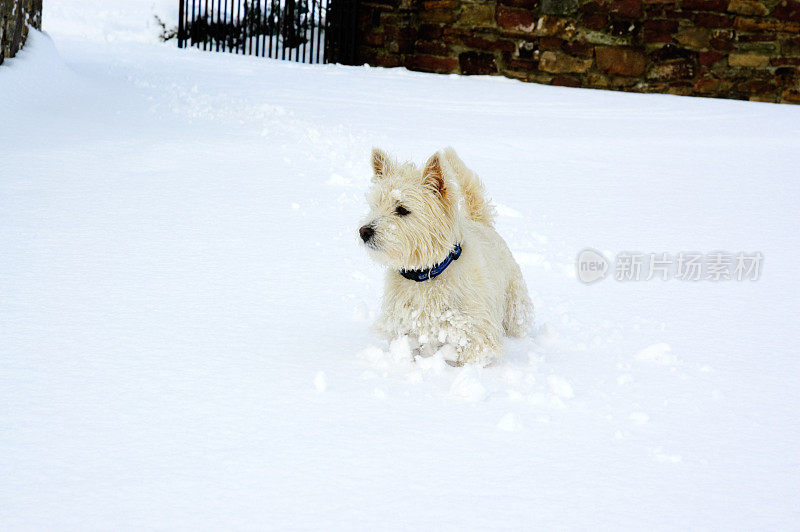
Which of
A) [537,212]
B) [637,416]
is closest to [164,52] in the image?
[537,212]

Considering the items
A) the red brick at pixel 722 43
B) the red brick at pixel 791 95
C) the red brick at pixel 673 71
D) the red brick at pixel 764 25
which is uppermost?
the red brick at pixel 764 25

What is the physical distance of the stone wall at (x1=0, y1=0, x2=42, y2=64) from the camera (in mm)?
6328

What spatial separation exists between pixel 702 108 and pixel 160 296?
691cm

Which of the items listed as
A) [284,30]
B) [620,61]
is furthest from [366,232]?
[284,30]

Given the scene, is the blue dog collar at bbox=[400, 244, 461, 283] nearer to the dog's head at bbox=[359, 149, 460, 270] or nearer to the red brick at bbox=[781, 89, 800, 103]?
the dog's head at bbox=[359, 149, 460, 270]

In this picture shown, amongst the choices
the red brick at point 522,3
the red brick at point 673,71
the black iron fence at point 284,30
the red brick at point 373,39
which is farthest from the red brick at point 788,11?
the black iron fence at point 284,30

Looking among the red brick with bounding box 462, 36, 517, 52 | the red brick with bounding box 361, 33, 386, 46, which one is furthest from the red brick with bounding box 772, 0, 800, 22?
the red brick with bounding box 361, 33, 386, 46

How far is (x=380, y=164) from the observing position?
306 centimetres

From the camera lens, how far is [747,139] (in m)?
6.89

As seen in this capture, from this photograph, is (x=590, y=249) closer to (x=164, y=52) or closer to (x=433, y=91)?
(x=433, y=91)

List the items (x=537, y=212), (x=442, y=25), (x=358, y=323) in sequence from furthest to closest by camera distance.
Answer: (x=442, y=25), (x=537, y=212), (x=358, y=323)

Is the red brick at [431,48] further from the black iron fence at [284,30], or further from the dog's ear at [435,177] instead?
the dog's ear at [435,177]

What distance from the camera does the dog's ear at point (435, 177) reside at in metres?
2.86

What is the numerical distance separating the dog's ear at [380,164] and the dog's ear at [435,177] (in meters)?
0.20
